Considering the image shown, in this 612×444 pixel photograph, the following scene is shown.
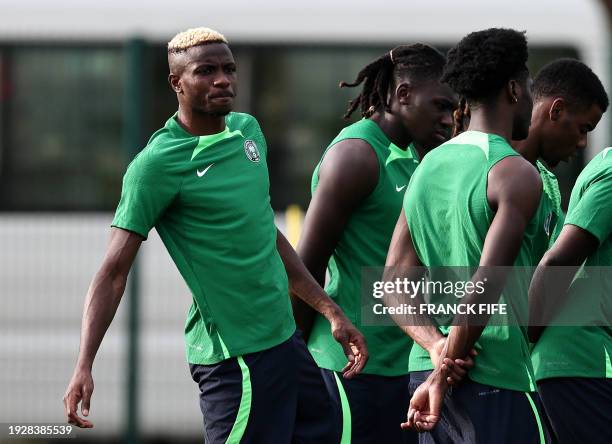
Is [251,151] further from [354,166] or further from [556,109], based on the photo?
[556,109]

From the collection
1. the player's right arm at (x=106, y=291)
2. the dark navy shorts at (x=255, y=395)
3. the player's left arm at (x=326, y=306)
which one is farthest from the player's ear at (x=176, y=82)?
the dark navy shorts at (x=255, y=395)

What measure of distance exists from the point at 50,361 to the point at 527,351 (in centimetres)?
558

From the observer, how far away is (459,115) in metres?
4.60

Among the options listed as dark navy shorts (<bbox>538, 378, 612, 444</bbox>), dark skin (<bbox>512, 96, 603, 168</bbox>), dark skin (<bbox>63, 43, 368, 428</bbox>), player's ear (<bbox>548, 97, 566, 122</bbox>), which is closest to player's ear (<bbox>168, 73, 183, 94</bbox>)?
dark skin (<bbox>63, 43, 368, 428</bbox>)

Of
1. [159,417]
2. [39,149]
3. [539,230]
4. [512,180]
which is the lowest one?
[159,417]

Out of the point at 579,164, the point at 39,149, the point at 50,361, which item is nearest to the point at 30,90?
the point at 39,149

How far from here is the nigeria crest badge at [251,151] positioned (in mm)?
4672

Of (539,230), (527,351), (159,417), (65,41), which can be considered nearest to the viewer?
(527,351)

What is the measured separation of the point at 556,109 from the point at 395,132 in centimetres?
73

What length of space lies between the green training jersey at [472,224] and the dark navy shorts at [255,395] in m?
0.72

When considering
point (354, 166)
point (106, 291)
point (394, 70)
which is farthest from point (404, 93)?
point (106, 291)

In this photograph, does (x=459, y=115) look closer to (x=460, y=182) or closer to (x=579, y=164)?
(x=460, y=182)

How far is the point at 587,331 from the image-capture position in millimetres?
4793

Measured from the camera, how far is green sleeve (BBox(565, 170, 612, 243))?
4570mm
